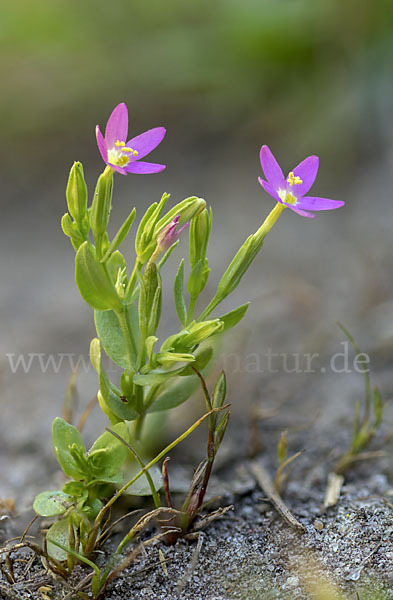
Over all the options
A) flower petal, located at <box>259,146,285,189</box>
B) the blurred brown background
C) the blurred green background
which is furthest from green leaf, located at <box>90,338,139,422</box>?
the blurred green background

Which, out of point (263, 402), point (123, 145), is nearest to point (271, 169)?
point (123, 145)

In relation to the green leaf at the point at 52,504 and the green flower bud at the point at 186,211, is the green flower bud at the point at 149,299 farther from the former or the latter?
→ the green leaf at the point at 52,504

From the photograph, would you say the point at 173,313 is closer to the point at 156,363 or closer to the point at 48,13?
the point at 156,363

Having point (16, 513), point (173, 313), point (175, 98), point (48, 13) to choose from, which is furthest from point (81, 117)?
point (16, 513)

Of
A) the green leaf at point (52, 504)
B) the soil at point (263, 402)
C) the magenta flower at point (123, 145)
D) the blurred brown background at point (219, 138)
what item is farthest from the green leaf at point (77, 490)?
the blurred brown background at point (219, 138)

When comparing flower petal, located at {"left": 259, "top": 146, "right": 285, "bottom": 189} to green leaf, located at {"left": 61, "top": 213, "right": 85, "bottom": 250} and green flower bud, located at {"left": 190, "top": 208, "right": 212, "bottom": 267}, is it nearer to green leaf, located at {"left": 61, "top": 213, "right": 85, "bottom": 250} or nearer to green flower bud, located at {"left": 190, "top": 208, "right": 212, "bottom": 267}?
green flower bud, located at {"left": 190, "top": 208, "right": 212, "bottom": 267}
